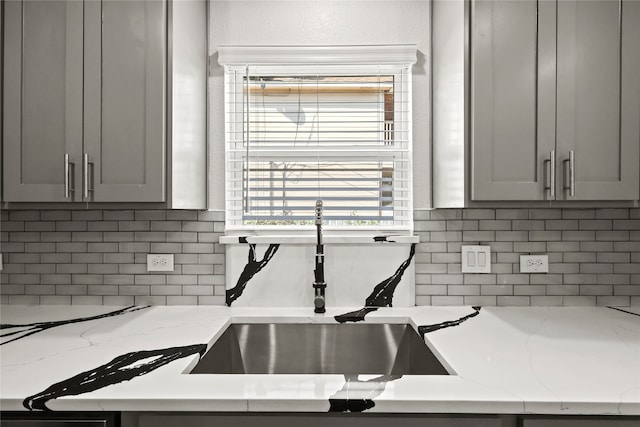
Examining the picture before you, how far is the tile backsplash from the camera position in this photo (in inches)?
71.1

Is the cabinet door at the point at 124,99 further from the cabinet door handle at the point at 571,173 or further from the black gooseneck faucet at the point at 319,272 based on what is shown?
the cabinet door handle at the point at 571,173

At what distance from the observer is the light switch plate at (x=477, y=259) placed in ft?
5.93

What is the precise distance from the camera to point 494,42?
4.80 feet

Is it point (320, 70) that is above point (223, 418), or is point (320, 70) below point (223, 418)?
above

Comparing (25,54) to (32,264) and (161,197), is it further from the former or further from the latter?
(32,264)

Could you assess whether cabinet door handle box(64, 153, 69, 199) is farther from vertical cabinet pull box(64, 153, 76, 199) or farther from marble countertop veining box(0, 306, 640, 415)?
marble countertop veining box(0, 306, 640, 415)

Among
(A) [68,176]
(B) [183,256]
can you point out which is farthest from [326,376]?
(A) [68,176]

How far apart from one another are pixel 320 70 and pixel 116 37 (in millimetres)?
840

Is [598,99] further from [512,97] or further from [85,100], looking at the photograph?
[85,100]

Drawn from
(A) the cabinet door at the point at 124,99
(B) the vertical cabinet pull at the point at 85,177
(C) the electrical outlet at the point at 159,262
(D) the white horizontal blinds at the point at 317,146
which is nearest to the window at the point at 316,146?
(D) the white horizontal blinds at the point at 317,146

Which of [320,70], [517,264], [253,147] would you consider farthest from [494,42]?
[253,147]

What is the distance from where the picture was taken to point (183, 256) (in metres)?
1.83

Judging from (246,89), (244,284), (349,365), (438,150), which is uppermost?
(246,89)

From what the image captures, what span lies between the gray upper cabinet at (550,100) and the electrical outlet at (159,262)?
1.31m
